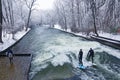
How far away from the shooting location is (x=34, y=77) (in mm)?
15070

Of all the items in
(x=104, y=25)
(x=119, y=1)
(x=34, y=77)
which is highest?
(x=119, y=1)

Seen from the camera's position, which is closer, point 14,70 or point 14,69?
point 14,70

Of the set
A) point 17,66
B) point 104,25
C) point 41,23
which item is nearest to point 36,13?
point 41,23

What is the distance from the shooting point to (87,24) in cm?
5747

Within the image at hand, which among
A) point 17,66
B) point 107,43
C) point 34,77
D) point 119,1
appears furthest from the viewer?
point 119,1

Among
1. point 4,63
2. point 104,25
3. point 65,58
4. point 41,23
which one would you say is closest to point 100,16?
point 104,25

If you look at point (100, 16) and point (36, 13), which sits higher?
point (36, 13)

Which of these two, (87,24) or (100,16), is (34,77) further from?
(87,24)

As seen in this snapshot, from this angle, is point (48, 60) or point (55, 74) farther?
point (48, 60)

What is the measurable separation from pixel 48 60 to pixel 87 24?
1535 inches

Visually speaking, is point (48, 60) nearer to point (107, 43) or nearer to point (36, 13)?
point (107, 43)

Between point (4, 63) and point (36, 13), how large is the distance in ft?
471

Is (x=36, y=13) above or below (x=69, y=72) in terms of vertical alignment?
above

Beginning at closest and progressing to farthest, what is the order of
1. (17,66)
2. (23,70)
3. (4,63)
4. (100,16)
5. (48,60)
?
(23,70) → (17,66) → (4,63) → (48,60) → (100,16)
